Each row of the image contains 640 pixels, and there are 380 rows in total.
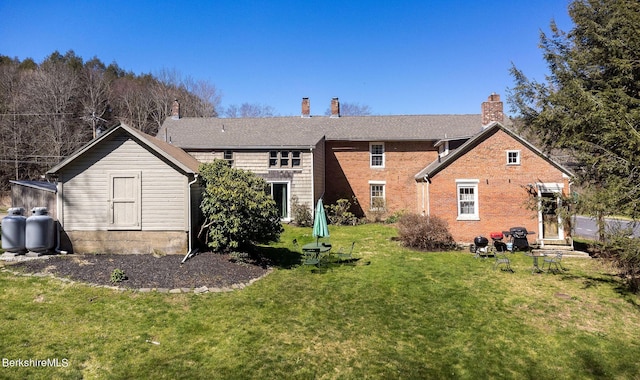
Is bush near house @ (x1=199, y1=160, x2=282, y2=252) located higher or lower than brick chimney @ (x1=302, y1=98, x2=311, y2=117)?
lower

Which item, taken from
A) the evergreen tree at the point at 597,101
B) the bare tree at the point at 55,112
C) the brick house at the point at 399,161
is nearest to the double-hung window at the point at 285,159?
the brick house at the point at 399,161

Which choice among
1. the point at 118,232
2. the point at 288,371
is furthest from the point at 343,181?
the point at 288,371

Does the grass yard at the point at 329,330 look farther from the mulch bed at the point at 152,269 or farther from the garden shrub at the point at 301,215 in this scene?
the garden shrub at the point at 301,215

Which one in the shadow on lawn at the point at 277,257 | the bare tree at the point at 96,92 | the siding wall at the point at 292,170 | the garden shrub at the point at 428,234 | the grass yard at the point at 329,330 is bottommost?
the grass yard at the point at 329,330

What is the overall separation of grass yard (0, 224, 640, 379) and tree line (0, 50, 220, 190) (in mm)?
28665

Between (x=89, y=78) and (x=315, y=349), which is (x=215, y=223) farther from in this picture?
(x=89, y=78)

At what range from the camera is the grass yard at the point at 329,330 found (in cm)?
593

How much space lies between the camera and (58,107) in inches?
1512

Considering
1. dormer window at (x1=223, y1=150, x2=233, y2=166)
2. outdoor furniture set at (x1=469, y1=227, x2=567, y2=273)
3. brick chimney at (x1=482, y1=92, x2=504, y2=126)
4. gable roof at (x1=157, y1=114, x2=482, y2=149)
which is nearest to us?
outdoor furniture set at (x1=469, y1=227, x2=567, y2=273)

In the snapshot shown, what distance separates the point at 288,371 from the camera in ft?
19.1

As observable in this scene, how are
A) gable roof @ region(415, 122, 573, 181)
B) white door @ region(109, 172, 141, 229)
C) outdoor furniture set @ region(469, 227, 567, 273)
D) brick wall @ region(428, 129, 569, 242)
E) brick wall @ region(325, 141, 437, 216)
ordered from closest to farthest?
1. white door @ region(109, 172, 141, 229)
2. outdoor furniture set @ region(469, 227, 567, 273)
3. gable roof @ region(415, 122, 573, 181)
4. brick wall @ region(428, 129, 569, 242)
5. brick wall @ region(325, 141, 437, 216)

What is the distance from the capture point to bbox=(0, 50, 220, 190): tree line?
36188mm

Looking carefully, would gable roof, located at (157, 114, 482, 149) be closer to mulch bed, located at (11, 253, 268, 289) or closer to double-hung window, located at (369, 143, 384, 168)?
double-hung window, located at (369, 143, 384, 168)

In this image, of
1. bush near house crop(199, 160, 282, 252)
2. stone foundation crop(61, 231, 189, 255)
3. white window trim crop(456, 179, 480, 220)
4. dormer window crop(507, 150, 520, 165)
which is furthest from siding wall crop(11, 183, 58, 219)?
dormer window crop(507, 150, 520, 165)
